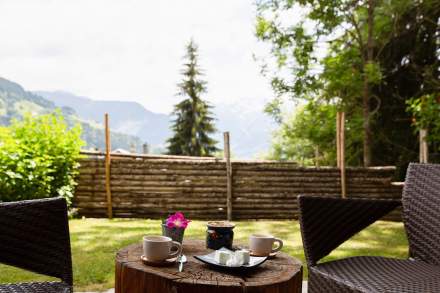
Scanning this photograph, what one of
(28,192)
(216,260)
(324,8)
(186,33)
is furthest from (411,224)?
(186,33)

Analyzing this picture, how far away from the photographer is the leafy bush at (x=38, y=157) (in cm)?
557

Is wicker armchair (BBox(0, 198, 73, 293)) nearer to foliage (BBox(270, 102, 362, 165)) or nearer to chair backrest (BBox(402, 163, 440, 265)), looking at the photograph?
chair backrest (BBox(402, 163, 440, 265))

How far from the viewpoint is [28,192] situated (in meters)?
5.76

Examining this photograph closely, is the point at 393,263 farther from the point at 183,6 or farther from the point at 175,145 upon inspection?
the point at 183,6

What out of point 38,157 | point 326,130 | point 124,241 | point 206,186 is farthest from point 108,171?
point 326,130

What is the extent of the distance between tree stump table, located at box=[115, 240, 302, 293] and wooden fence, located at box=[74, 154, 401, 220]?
5.25 meters

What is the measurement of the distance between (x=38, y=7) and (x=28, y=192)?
531 feet

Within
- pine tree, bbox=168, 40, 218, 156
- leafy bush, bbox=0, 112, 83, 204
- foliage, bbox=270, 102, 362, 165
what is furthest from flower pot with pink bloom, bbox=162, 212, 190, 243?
pine tree, bbox=168, 40, 218, 156

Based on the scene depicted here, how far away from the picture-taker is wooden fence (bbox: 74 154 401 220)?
6.86 m

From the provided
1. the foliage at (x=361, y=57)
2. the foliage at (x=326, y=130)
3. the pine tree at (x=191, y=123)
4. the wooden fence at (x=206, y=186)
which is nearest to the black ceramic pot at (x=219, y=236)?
the wooden fence at (x=206, y=186)

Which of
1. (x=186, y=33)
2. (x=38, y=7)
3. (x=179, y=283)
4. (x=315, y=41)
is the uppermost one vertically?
(x=38, y=7)

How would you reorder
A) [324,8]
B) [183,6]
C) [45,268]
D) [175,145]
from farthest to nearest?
1. [183,6]
2. [175,145]
3. [324,8]
4. [45,268]

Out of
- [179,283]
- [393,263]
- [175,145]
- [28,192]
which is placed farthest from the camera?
[175,145]

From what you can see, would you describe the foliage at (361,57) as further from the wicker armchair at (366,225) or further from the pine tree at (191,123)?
the pine tree at (191,123)
